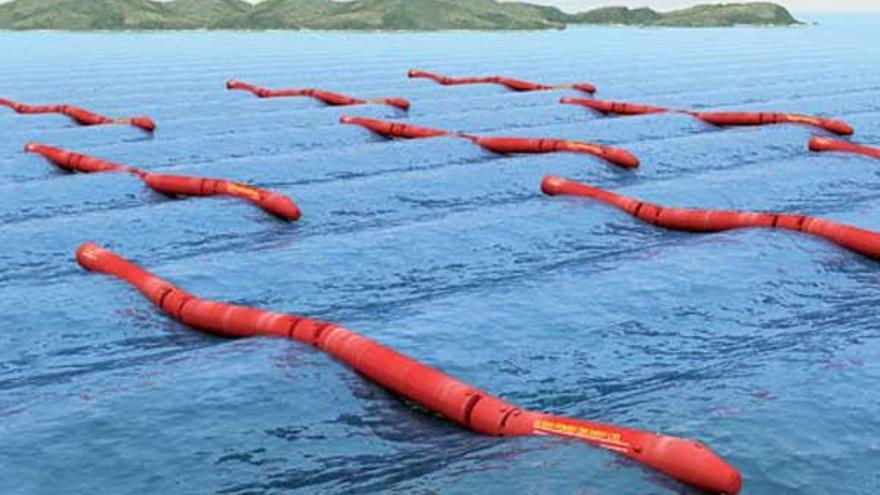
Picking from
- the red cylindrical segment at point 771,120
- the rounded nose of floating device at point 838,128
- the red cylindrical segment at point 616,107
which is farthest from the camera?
the red cylindrical segment at point 616,107

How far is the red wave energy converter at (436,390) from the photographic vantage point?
15273mm

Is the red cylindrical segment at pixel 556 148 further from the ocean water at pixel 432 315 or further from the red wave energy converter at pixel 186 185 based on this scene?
the red wave energy converter at pixel 186 185

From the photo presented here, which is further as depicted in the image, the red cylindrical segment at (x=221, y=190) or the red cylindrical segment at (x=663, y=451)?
the red cylindrical segment at (x=221, y=190)

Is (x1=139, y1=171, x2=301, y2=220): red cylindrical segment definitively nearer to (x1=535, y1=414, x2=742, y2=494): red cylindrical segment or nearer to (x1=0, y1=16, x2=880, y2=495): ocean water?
(x1=0, y1=16, x2=880, y2=495): ocean water

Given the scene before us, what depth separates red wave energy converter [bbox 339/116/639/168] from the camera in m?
41.2

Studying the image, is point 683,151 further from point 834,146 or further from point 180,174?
point 180,174

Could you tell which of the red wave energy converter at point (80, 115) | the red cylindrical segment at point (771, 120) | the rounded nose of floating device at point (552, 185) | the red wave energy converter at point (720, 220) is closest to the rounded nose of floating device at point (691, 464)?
the red wave energy converter at point (720, 220)

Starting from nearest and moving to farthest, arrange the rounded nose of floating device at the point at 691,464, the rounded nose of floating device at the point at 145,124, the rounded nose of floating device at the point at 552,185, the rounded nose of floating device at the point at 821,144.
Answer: the rounded nose of floating device at the point at 691,464 < the rounded nose of floating device at the point at 552,185 < the rounded nose of floating device at the point at 821,144 < the rounded nose of floating device at the point at 145,124

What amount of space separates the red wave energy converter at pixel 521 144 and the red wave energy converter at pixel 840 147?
27.6 ft

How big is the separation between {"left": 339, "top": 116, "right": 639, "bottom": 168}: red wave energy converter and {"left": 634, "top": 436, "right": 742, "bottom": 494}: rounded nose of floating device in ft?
86.1

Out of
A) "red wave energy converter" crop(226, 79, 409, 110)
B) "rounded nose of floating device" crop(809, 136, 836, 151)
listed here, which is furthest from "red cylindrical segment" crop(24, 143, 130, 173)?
"rounded nose of floating device" crop(809, 136, 836, 151)

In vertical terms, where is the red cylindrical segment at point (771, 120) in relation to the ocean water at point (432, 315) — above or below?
above

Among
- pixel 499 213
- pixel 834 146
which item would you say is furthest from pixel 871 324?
pixel 834 146

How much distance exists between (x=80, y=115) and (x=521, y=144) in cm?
2745
